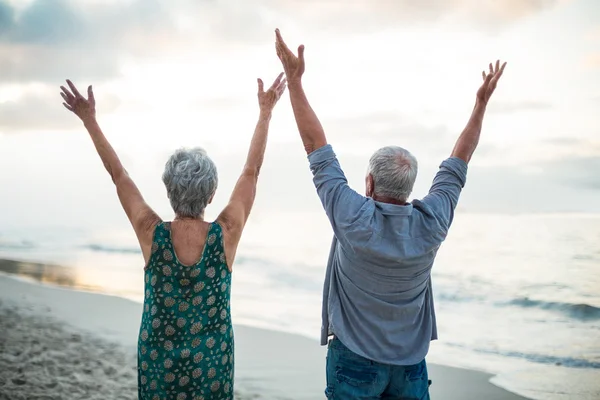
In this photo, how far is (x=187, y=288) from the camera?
2418 mm

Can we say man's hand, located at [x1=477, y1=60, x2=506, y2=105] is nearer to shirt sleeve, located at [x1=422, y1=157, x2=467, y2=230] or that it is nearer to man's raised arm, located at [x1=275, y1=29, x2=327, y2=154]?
shirt sleeve, located at [x1=422, y1=157, x2=467, y2=230]

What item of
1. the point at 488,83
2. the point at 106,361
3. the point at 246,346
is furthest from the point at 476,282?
the point at 488,83

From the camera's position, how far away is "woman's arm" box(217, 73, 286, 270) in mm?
2502

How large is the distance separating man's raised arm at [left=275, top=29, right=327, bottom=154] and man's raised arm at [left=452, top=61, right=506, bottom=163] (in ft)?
2.03

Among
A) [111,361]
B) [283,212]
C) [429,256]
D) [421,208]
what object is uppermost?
[283,212]

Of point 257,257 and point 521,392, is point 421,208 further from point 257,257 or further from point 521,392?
point 257,257

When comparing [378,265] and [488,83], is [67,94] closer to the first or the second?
[378,265]

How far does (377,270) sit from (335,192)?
1.10ft

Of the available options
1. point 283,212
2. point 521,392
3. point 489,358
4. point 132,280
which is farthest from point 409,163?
point 283,212

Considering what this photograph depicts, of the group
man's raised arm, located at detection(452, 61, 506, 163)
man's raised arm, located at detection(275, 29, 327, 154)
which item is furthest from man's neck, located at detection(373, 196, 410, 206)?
man's raised arm, located at detection(452, 61, 506, 163)

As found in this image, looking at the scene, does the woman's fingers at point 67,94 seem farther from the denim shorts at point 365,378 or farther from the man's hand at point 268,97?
the denim shorts at point 365,378

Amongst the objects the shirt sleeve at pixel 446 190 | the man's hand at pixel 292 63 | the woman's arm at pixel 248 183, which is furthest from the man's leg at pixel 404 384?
the man's hand at pixel 292 63

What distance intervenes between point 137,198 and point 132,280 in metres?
8.65

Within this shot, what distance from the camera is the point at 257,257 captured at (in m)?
14.1
